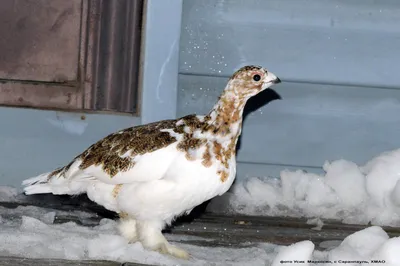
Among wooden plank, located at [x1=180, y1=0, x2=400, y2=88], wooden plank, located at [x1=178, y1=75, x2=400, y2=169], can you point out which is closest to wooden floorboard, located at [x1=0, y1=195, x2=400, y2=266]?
wooden plank, located at [x1=178, y1=75, x2=400, y2=169]

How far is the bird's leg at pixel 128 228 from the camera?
369 cm

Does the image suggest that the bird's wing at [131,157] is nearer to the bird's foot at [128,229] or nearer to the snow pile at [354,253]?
the bird's foot at [128,229]

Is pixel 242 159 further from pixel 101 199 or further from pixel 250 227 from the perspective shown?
pixel 101 199

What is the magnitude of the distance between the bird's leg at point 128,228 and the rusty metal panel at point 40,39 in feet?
3.49

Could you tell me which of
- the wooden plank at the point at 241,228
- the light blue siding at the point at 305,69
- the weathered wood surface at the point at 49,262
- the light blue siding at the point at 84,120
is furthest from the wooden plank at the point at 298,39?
the weathered wood surface at the point at 49,262

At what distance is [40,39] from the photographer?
4.48 metres

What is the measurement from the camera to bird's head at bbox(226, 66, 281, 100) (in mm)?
3705

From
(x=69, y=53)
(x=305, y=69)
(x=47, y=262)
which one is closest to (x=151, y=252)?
(x=47, y=262)

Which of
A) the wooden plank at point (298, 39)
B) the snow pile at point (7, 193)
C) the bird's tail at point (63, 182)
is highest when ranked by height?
the wooden plank at point (298, 39)

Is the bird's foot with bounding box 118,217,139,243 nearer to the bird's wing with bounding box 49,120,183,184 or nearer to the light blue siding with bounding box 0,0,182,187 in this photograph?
the bird's wing with bounding box 49,120,183,184

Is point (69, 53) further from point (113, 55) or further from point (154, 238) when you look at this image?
point (154, 238)

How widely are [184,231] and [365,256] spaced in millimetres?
953

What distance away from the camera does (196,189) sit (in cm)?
346

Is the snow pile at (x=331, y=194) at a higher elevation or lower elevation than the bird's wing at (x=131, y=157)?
lower
